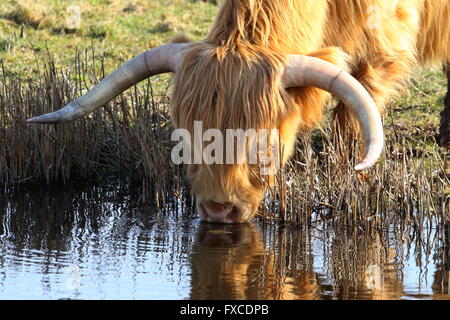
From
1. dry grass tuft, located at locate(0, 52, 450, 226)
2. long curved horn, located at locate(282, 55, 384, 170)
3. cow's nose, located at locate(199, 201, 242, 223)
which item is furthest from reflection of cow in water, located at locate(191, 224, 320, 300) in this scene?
long curved horn, located at locate(282, 55, 384, 170)

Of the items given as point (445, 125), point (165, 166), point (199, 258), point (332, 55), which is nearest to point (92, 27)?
point (445, 125)

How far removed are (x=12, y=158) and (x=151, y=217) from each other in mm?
1267

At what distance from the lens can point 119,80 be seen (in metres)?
5.16

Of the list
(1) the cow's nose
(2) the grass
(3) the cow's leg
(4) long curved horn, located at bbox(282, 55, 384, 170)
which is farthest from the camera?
(2) the grass

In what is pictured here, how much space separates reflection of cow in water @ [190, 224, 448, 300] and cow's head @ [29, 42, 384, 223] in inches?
6.9

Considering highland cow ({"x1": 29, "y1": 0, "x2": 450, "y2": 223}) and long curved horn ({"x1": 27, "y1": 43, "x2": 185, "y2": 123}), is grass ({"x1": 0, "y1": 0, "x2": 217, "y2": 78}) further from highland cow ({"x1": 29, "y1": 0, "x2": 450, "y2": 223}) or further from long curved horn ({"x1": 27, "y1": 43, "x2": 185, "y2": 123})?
highland cow ({"x1": 29, "y1": 0, "x2": 450, "y2": 223})

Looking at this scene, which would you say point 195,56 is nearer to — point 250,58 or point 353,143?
point 250,58

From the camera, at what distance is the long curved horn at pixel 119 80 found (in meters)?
5.12

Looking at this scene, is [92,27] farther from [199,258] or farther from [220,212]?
[199,258]

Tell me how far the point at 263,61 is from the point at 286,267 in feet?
3.48

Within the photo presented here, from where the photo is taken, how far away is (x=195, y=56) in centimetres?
495

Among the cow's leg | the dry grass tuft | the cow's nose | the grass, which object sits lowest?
the cow's nose

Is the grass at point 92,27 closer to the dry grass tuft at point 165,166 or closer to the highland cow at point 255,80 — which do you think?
the dry grass tuft at point 165,166

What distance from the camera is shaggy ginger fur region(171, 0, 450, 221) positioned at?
4809 mm
